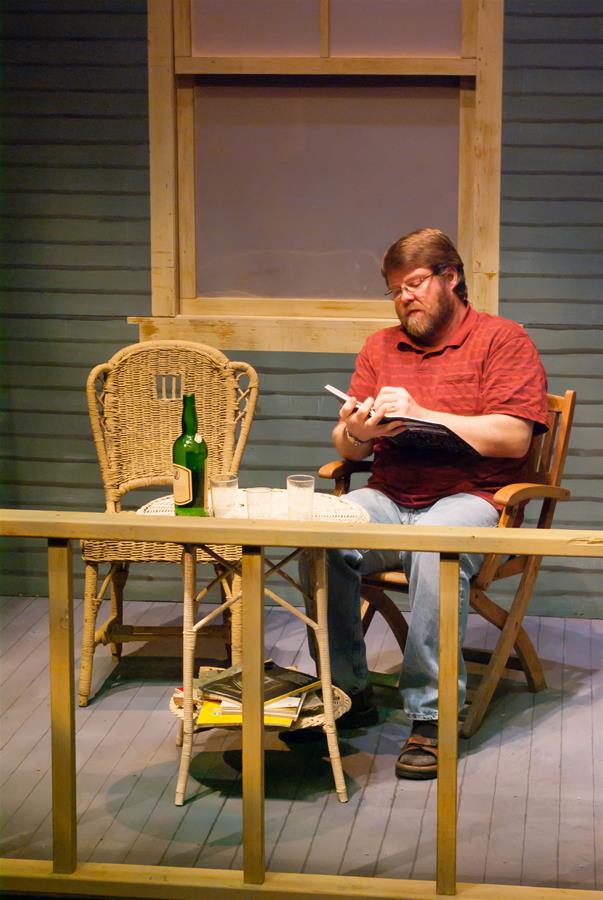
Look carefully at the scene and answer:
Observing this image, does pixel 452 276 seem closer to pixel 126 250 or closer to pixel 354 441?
pixel 354 441

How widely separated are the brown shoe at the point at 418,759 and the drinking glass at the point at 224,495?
777 millimetres

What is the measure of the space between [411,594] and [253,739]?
3.71ft

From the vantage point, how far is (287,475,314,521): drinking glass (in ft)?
10.3

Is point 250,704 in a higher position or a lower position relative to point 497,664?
higher

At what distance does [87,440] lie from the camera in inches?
189

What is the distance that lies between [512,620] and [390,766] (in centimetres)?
56

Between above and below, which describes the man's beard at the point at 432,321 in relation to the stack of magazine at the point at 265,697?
above

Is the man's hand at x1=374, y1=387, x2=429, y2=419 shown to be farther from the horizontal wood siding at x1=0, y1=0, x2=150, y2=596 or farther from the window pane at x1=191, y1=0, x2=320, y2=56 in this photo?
the window pane at x1=191, y1=0, x2=320, y2=56

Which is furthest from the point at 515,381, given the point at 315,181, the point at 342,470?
the point at 315,181

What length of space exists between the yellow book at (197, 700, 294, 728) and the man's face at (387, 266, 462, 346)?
1222 mm

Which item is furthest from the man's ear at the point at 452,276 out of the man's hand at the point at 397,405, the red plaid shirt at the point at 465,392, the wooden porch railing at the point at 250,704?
the wooden porch railing at the point at 250,704

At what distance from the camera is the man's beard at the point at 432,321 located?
372 cm

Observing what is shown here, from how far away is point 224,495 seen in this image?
314 centimetres

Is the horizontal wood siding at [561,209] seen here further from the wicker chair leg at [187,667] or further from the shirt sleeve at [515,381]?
the wicker chair leg at [187,667]
